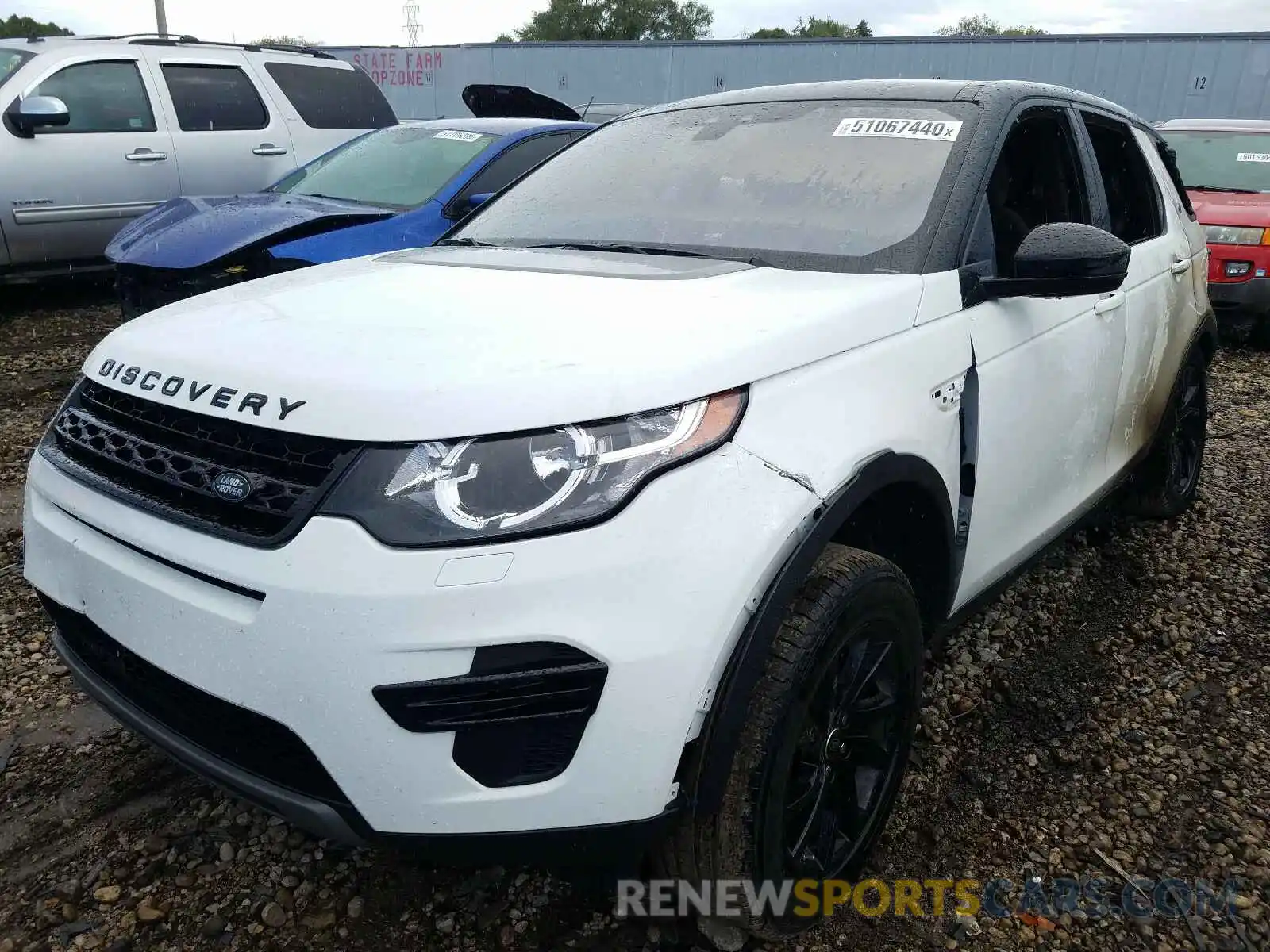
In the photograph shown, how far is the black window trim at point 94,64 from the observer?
253 inches

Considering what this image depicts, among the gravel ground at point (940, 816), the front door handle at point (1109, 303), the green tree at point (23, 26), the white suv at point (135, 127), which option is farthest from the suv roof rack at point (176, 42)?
the green tree at point (23, 26)

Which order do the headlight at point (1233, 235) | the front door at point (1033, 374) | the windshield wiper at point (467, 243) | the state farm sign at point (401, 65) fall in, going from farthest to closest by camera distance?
the state farm sign at point (401, 65)
the headlight at point (1233, 235)
the windshield wiper at point (467, 243)
the front door at point (1033, 374)

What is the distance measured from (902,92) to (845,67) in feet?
65.8

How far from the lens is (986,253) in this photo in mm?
2342

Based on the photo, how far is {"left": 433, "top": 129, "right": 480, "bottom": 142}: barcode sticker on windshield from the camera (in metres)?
5.59

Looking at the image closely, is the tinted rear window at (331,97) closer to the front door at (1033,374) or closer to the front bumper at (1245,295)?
the front door at (1033,374)

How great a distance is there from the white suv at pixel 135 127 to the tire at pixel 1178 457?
649 cm

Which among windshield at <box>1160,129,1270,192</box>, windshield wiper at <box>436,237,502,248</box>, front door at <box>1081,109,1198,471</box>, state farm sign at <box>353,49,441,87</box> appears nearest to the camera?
windshield wiper at <box>436,237,502,248</box>

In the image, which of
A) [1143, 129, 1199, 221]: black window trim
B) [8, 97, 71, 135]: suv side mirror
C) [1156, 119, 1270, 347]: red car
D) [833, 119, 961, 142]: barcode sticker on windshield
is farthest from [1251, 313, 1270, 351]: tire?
[8, 97, 71, 135]: suv side mirror

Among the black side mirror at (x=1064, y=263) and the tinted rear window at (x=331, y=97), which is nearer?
the black side mirror at (x=1064, y=263)

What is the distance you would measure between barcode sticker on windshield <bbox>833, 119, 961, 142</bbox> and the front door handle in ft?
2.43

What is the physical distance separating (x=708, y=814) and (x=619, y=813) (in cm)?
17

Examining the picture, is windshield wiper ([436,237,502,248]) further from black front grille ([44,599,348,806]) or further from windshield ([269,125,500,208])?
windshield ([269,125,500,208])

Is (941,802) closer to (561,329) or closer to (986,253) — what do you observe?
(986,253)
